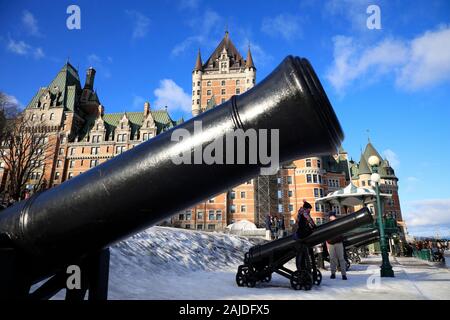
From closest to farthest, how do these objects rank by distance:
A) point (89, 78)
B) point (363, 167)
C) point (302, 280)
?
point (302, 280) → point (363, 167) → point (89, 78)

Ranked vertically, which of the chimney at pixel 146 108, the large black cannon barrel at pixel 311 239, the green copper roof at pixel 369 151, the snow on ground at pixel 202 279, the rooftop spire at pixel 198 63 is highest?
the rooftop spire at pixel 198 63

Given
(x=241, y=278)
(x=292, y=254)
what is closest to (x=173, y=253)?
(x=241, y=278)

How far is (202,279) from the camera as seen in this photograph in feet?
25.8

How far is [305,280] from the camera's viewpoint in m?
6.40

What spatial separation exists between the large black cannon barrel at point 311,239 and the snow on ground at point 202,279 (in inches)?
27.3

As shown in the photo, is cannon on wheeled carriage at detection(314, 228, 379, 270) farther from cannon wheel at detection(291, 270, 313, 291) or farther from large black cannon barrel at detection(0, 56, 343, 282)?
large black cannon barrel at detection(0, 56, 343, 282)

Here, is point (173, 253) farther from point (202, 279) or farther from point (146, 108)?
point (146, 108)

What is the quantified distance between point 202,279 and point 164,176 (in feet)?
21.7

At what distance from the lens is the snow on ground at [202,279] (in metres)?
5.53

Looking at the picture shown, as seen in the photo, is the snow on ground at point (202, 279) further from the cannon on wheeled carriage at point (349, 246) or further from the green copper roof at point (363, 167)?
the green copper roof at point (363, 167)

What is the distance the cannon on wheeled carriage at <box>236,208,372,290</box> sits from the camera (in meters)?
6.69

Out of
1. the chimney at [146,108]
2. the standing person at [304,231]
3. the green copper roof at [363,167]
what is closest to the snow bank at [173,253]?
the standing person at [304,231]
